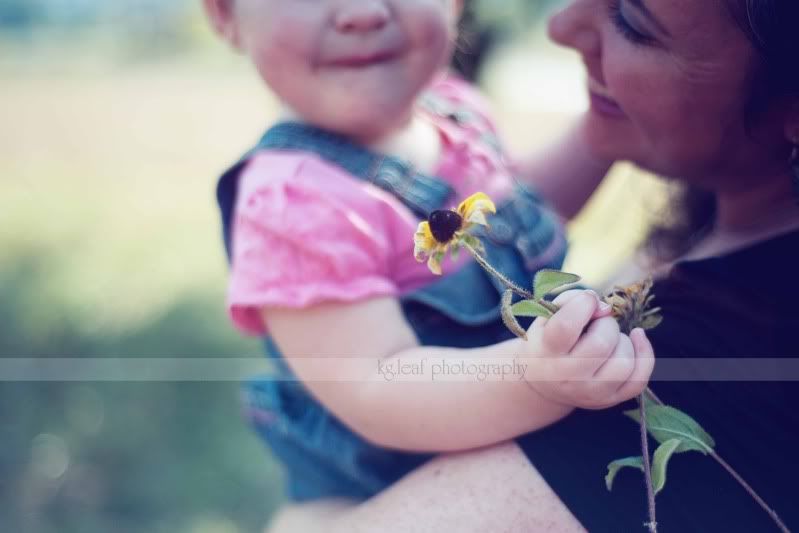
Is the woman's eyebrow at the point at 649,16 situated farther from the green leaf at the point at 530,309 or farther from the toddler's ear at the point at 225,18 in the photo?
the toddler's ear at the point at 225,18

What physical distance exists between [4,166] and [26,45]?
1.97m

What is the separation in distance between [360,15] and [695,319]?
0.51 meters

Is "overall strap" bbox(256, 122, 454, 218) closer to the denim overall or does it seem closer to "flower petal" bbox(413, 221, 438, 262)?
the denim overall

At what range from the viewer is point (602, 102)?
110cm

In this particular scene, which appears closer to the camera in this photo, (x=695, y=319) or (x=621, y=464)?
(x=621, y=464)

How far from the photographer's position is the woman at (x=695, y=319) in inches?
33.9

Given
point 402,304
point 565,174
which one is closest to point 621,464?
point 402,304

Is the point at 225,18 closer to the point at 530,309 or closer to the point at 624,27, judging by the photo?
the point at 624,27

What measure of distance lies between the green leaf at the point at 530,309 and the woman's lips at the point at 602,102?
1.34 ft

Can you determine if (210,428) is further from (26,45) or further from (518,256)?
(26,45)

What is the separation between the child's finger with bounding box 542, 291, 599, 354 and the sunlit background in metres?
0.64

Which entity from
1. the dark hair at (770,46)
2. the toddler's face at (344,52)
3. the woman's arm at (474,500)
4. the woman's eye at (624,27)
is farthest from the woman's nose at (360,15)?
the woman's arm at (474,500)

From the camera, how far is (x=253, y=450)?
2436 millimetres

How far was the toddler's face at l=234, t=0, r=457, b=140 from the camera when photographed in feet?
3.51
